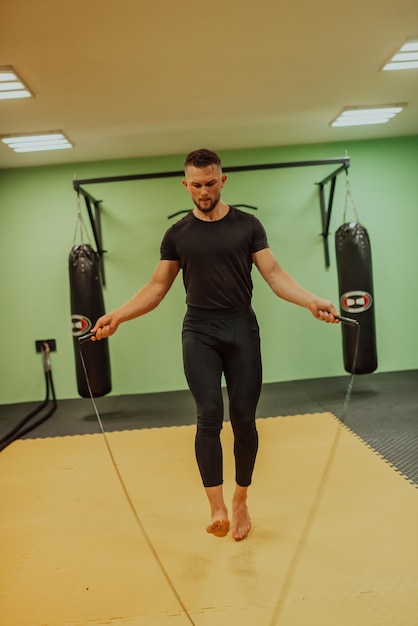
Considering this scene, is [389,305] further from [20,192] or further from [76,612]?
[76,612]

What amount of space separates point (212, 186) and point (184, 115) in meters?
2.63

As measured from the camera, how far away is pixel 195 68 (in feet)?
11.4

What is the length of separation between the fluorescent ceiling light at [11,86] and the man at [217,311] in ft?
6.04

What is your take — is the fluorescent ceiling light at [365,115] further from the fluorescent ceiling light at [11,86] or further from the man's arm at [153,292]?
the man's arm at [153,292]

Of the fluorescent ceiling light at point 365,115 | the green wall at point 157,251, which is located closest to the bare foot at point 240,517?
the green wall at point 157,251

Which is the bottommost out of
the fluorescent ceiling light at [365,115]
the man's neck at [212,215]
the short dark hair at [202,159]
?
the man's neck at [212,215]

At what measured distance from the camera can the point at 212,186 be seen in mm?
2059

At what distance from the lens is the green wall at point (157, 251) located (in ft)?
18.5

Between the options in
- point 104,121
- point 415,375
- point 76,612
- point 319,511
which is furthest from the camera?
point 415,375

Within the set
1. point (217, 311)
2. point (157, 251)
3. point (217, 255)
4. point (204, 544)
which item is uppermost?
point (157, 251)

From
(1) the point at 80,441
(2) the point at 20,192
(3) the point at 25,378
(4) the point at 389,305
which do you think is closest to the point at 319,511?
(1) the point at 80,441

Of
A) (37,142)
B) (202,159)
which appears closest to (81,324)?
(37,142)

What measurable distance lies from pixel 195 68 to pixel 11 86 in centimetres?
122

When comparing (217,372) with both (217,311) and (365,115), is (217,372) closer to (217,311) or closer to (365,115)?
(217,311)
